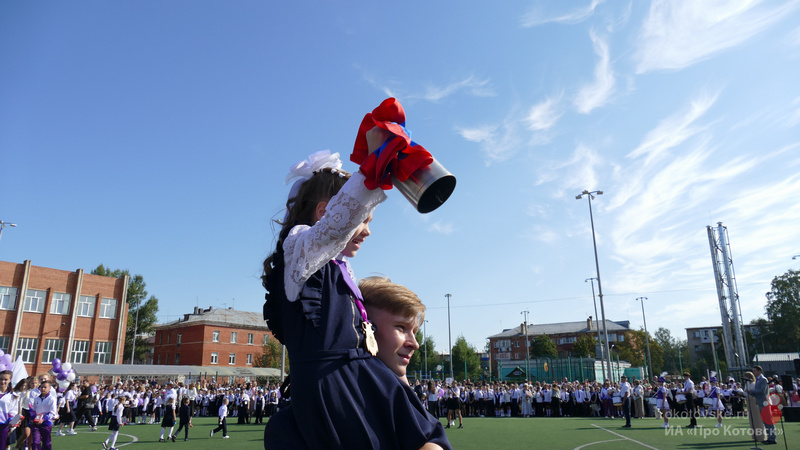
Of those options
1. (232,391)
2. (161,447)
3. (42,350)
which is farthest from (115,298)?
(161,447)

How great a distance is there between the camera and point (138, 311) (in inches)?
2781

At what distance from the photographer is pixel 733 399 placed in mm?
27656

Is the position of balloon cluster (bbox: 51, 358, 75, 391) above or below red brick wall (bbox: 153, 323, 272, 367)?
below

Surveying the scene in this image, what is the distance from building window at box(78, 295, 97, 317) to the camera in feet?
157

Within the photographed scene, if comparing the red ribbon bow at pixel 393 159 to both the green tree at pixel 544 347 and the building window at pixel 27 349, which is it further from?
the green tree at pixel 544 347

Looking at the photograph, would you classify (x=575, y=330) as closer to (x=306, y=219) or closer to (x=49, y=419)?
(x=49, y=419)

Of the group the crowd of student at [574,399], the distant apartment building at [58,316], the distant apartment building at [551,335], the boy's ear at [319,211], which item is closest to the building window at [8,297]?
the distant apartment building at [58,316]

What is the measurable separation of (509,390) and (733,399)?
12935 mm

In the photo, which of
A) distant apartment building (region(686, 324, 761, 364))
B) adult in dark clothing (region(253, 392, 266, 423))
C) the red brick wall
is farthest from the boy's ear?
distant apartment building (region(686, 324, 761, 364))

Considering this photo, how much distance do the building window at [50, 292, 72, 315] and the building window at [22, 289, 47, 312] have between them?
0.83 m

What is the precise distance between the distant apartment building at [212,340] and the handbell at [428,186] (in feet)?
220

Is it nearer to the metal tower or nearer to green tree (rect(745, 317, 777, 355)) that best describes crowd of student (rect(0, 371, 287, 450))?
the metal tower

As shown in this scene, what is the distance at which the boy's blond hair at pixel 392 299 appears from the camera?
2262 millimetres

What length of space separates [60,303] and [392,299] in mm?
56453
